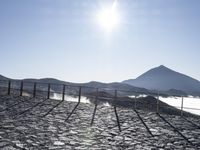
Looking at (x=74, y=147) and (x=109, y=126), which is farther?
(x=109, y=126)

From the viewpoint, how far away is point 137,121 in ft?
47.0

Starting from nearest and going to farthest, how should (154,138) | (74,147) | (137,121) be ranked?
(74,147) → (154,138) → (137,121)

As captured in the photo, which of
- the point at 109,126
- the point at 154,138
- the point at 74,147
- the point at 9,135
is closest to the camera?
the point at 74,147

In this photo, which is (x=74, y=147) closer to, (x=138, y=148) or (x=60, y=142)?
(x=60, y=142)

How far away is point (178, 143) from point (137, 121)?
4.48 m

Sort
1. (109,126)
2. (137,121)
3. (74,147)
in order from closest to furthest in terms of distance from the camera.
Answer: (74,147), (109,126), (137,121)

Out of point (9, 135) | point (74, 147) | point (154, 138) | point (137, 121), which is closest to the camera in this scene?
point (74, 147)

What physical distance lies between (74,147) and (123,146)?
1636 mm

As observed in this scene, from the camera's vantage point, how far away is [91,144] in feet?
29.4

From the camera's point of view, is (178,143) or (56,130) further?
(56,130)

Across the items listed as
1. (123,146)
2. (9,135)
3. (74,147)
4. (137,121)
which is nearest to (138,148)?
(123,146)

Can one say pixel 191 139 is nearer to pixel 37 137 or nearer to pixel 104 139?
pixel 104 139

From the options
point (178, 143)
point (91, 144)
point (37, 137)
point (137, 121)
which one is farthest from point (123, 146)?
point (137, 121)

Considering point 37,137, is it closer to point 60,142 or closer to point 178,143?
point 60,142
